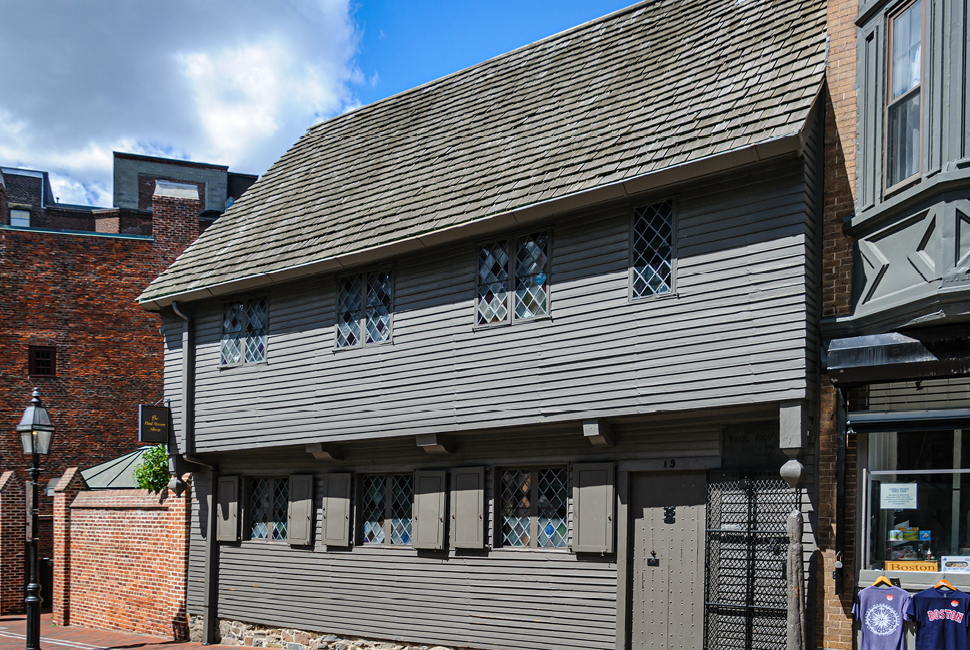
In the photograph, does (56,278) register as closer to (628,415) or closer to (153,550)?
(153,550)

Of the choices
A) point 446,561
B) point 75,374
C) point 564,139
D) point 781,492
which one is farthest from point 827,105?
point 75,374

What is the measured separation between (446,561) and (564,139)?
5.91m

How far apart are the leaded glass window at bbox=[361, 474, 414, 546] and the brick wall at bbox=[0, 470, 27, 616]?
11.9 m

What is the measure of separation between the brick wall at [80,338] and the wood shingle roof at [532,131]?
404 inches

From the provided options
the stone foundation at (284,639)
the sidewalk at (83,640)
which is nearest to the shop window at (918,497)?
the stone foundation at (284,639)

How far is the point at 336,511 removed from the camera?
14.4 m

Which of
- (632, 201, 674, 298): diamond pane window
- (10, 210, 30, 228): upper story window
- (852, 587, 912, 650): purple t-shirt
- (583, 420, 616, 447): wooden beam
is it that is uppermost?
(10, 210, 30, 228): upper story window

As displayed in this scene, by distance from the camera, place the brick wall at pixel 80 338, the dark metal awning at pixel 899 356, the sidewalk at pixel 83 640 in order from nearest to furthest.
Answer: the dark metal awning at pixel 899 356
the sidewalk at pixel 83 640
the brick wall at pixel 80 338

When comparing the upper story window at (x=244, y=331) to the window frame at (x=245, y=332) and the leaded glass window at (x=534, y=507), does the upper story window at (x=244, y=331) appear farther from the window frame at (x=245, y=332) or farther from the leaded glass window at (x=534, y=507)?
the leaded glass window at (x=534, y=507)

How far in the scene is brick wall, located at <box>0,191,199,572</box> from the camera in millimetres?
25203

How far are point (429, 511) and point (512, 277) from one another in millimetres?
3533

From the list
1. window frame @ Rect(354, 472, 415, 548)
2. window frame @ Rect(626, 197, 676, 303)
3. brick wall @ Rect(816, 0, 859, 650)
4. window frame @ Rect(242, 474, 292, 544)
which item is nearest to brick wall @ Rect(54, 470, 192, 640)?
window frame @ Rect(242, 474, 292, 544)

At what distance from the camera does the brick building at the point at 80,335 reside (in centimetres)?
2522

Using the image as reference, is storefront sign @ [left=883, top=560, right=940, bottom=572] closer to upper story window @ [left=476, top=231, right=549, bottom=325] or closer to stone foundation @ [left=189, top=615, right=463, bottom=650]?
upper story window @ [left=476, top=231, right=549, bottom=325]
